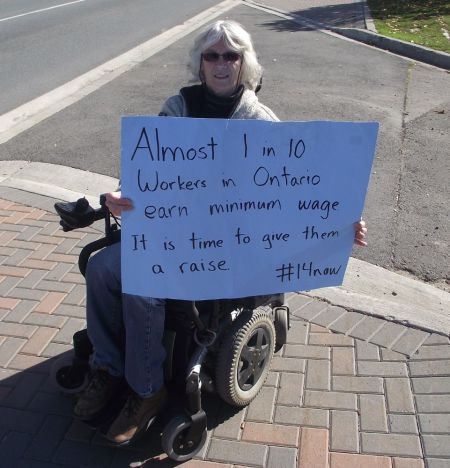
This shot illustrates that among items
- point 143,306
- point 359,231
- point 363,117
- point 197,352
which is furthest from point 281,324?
point 363,117

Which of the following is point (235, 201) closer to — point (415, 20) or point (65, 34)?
point (65, 34)

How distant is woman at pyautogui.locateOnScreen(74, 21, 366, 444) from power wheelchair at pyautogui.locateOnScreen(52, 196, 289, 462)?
0.32 ft

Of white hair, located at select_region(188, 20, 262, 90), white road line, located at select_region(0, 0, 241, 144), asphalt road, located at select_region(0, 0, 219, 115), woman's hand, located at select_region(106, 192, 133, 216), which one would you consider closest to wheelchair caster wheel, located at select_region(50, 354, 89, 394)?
woman's hand, located at select_region(106, 192, 133, 216)

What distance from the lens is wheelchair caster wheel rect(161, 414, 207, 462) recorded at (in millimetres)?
2396

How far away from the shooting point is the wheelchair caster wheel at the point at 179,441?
2396 millimetres

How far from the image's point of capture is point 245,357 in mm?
2701

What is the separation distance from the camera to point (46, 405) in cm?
277

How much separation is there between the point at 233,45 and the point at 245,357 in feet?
4.58

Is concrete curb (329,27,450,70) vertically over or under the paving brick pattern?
under

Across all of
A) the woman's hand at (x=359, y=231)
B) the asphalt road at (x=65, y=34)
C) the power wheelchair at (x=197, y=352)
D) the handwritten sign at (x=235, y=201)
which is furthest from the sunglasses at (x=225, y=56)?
the asphalt road at (x=65, y=34)

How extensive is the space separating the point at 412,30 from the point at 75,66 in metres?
6.66

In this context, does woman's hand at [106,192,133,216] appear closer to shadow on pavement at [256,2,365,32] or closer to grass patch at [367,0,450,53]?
grass patch at [367,0,450,53]

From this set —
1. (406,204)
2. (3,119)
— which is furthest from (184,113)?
(3,119)

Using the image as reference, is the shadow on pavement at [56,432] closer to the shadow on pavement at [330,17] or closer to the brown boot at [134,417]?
the brown boot at [134,417]
